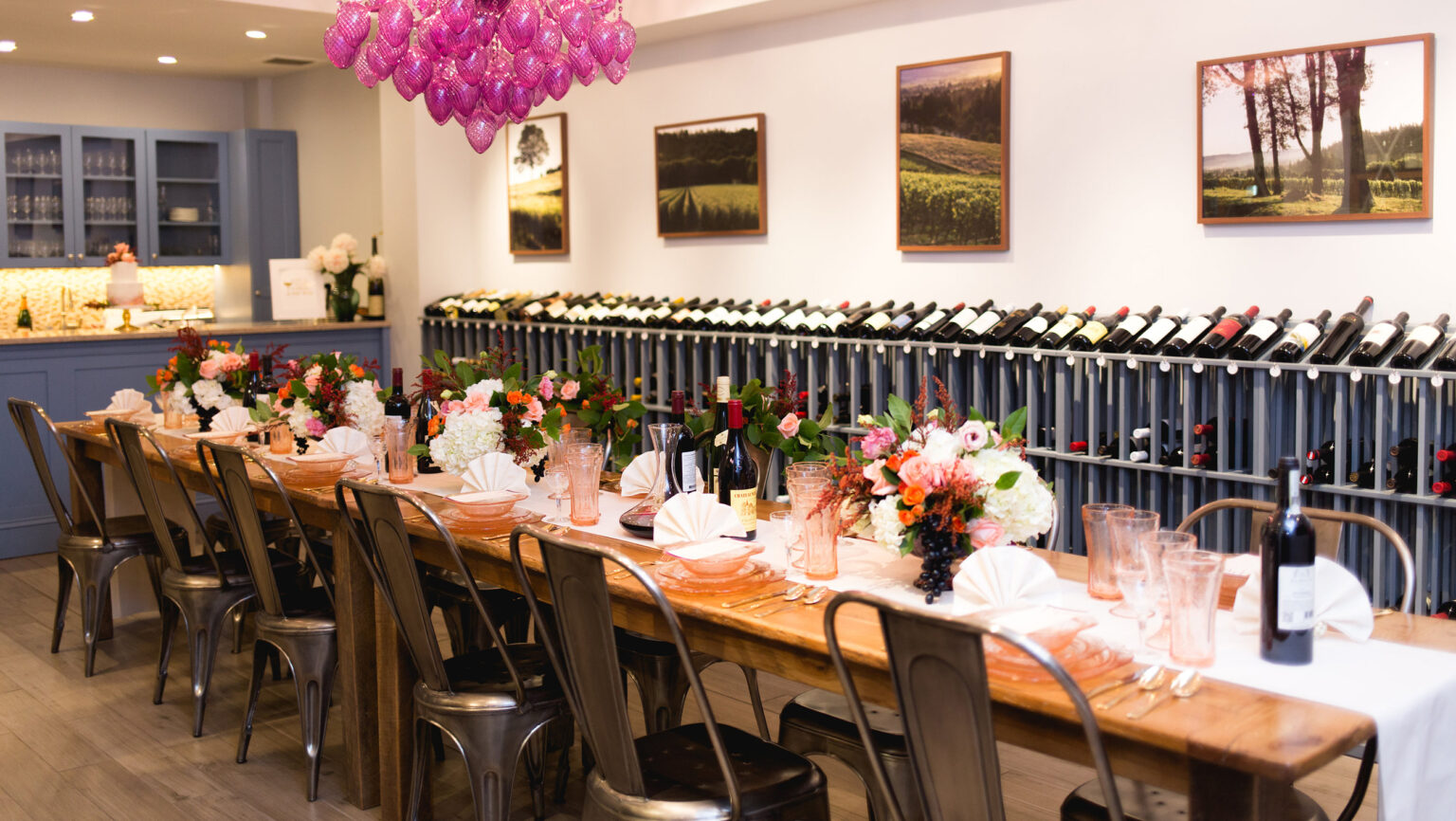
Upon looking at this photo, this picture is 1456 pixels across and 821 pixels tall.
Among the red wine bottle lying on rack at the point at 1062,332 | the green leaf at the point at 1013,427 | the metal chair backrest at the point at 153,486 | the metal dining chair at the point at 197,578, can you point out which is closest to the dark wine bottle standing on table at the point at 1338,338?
the red wine bottle lying on rack at the point at 1062,332

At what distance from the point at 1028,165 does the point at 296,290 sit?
4.49m

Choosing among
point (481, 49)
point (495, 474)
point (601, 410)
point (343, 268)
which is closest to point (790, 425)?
point (601, 410)

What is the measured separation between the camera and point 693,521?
2.60m

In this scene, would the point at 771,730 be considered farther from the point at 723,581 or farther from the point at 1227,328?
the point at 1227,328

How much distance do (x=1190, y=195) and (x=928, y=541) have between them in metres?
2.72

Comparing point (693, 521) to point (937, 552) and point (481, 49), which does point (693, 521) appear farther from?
point (481, 49)

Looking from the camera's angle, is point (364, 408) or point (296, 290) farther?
point (296, 290)

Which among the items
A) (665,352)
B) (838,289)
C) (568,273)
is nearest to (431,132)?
(568,273)

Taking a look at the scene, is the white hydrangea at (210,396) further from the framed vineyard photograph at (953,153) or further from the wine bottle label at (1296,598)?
the wine bottle label at (1296,598)

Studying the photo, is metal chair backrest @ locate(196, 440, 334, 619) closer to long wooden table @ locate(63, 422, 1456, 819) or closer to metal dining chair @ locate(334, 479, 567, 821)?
long wooden table @ locate(63, 422, 1456, 819)

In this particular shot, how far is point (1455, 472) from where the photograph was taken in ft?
11.5

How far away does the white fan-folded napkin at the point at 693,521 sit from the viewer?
2.60 m

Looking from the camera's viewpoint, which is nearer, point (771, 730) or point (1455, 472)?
point (1455, 472)

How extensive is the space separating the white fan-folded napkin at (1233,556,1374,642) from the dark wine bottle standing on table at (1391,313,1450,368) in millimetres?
1744
